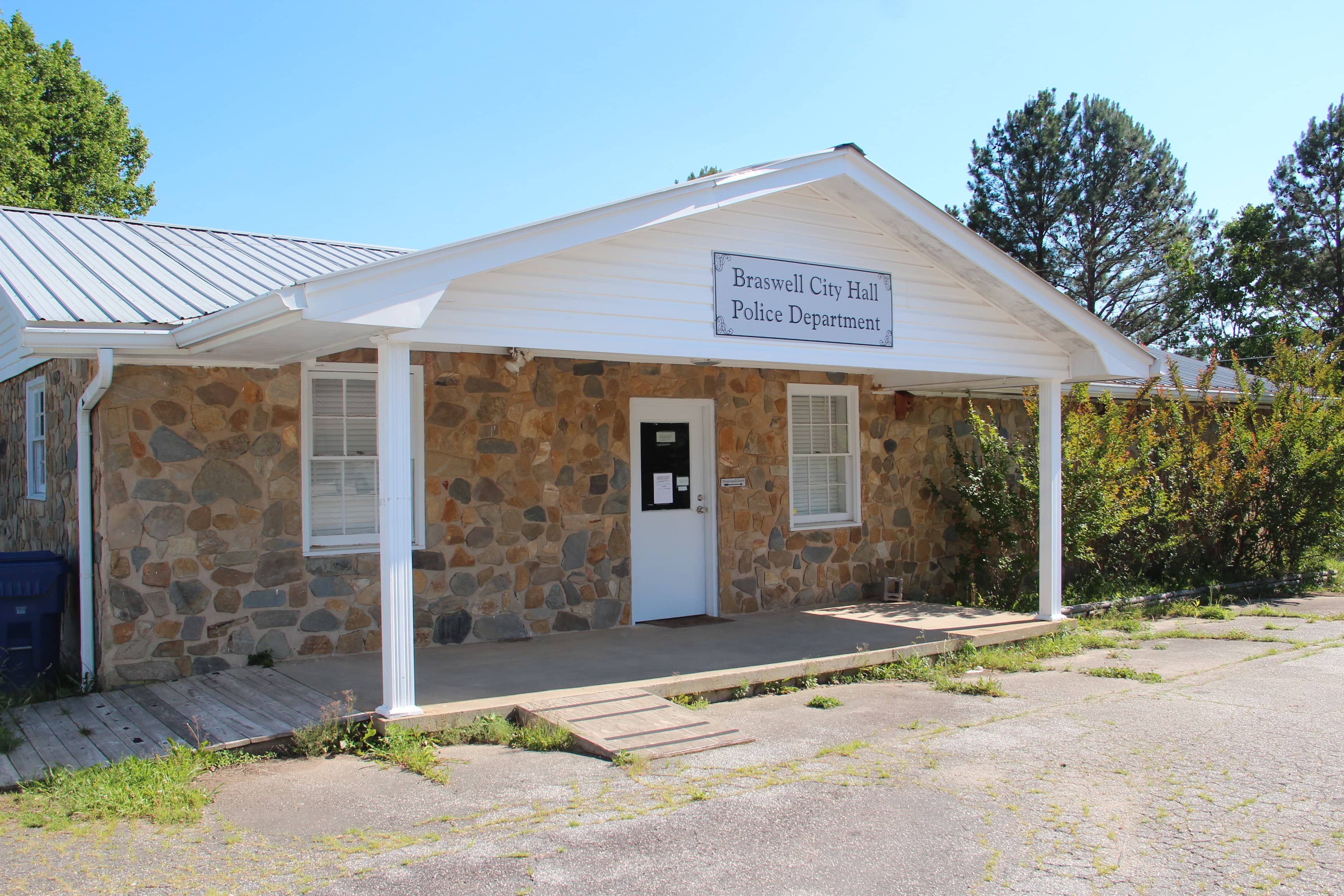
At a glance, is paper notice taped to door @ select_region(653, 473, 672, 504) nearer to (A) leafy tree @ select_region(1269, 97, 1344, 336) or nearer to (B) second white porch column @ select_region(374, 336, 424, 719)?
(B) second white porch column @ select_region(374, 336, 424, 719)

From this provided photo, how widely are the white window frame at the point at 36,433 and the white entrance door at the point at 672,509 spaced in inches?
194

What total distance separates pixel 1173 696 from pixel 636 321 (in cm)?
469

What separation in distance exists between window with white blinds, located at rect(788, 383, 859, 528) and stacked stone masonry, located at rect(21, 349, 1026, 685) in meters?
0.14

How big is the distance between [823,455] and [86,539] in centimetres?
691

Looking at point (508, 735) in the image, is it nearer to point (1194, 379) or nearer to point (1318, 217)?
point (1194, 379)

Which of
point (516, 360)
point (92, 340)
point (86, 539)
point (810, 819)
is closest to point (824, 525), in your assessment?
point (516, 360)

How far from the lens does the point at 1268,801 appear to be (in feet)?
16.4

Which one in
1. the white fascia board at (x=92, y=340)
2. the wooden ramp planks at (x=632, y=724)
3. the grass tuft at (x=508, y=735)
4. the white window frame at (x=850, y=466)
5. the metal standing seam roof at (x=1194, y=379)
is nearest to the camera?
the wooden ramp planks at (x=632, y=724)

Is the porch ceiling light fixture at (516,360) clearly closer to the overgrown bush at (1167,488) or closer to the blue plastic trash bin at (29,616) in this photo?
the blue plastic trash bin at (29,616)

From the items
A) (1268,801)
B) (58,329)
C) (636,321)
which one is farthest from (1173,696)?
(58,329)

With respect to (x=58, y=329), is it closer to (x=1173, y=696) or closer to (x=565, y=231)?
(x=565, y=231)

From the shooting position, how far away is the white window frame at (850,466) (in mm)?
10688

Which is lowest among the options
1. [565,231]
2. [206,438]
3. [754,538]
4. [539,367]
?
[754,538]

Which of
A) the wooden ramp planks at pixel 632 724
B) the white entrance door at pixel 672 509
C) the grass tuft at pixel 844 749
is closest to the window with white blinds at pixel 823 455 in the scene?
the white entrance door at pixel 672 509
